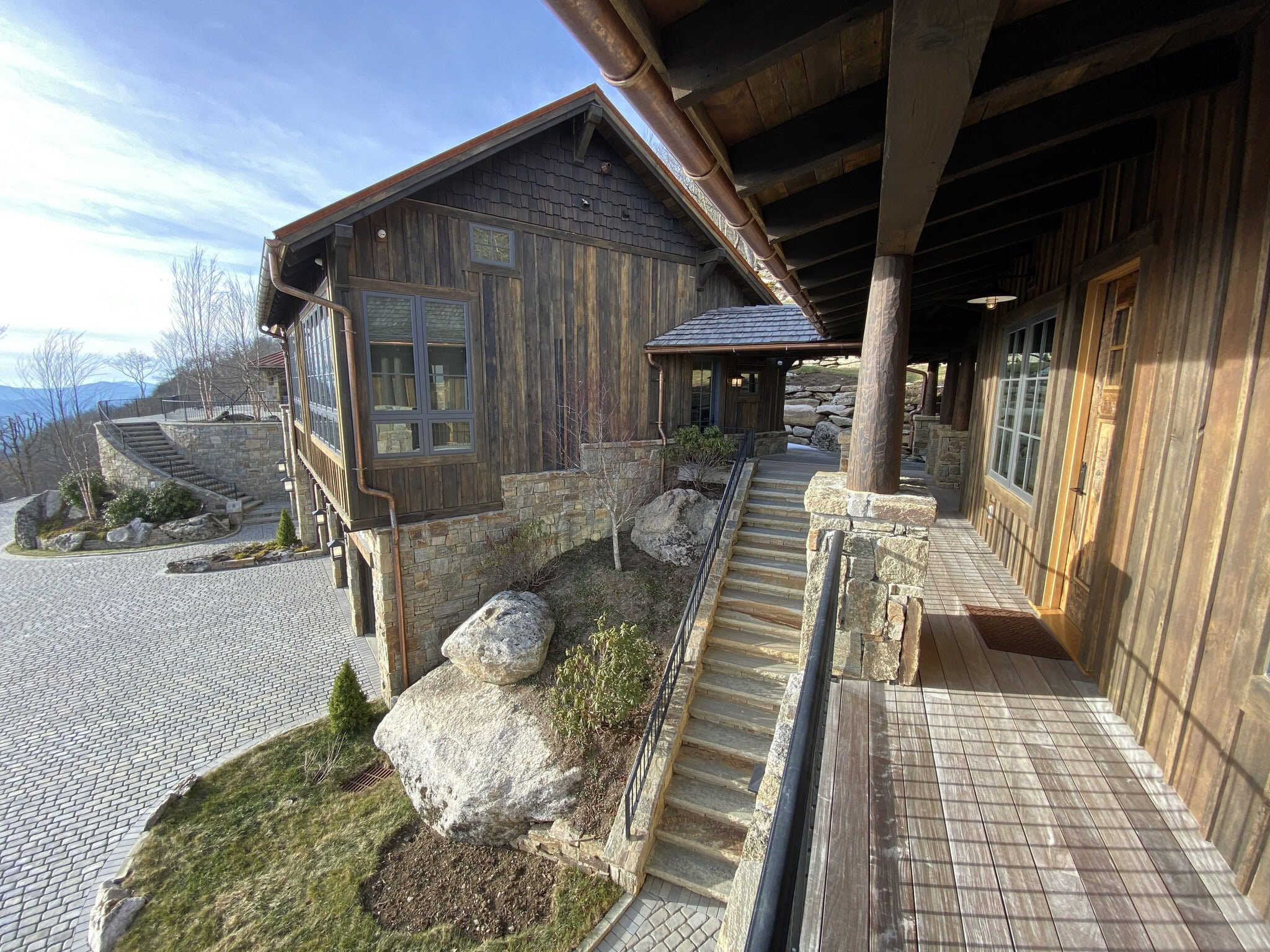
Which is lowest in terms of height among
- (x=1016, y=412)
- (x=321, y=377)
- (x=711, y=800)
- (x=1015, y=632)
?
(x=711, y=800)

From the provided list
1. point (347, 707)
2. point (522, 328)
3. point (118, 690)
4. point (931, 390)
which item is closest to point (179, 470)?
point (118, 690)

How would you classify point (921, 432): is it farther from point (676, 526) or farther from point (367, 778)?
point (367, 778)

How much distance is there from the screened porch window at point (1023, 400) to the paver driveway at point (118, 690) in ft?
31.1

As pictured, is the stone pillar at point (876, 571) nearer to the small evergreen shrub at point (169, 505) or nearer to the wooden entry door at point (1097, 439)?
the wooden entry door at point (1097, 439)

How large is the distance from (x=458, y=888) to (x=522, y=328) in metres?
7.15

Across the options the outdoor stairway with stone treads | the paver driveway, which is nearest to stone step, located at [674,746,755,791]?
the outdoor stairway with stone treads

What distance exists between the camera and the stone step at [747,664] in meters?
6.03

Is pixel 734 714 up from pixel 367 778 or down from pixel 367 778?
up

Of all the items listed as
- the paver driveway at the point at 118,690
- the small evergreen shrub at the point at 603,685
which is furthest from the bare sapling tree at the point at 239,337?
the small evergreen shrub at the point at 603,685

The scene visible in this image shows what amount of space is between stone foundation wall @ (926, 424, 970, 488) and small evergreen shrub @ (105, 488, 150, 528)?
21.6 meters

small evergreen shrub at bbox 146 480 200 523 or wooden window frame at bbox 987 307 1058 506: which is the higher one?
wooden window frame at bbox 987 307 1058 506

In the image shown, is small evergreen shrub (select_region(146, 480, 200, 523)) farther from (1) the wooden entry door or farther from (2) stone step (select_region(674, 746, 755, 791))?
(1) the wooden entry door

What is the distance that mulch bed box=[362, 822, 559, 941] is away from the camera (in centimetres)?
480

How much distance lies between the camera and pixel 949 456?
9.40 m
